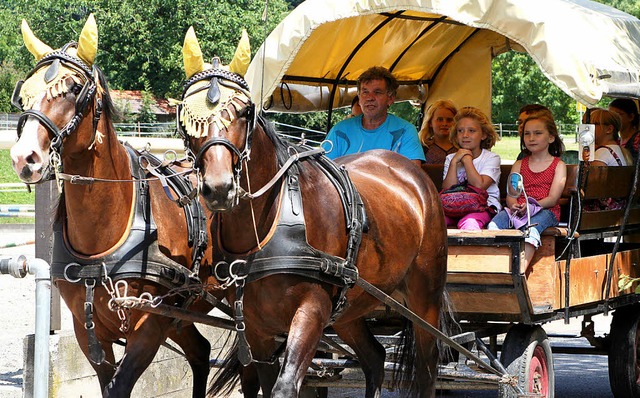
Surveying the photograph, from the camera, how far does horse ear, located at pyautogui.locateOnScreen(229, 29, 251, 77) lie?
15.1ft

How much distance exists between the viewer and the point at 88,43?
4793 millimetres

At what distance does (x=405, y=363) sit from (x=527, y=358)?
0.80 metres

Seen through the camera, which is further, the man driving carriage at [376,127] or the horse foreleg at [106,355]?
the man driving carriage at [376,127]

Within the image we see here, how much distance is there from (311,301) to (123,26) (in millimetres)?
48847

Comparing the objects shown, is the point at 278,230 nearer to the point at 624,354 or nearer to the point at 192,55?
the point at 192,55

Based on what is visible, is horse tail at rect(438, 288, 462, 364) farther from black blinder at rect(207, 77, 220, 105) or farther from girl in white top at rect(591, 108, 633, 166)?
black blinder at rect(207, 77, 220, 105)

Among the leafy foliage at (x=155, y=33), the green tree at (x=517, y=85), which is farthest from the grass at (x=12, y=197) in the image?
the leafy foliage at (x=155, y=33)

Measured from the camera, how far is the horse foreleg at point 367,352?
627 cm

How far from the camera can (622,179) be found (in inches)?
285

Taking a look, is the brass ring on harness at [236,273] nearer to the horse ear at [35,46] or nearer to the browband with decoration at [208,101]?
the browband with decoration at [208,101]

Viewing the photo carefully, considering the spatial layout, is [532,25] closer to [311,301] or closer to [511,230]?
[511,230]

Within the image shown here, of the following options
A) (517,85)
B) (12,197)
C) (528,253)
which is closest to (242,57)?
(528,253)

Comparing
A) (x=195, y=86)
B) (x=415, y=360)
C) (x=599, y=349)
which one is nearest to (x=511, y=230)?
(x=415, y=360)

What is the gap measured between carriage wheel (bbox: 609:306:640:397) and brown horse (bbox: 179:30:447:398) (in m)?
2.44
